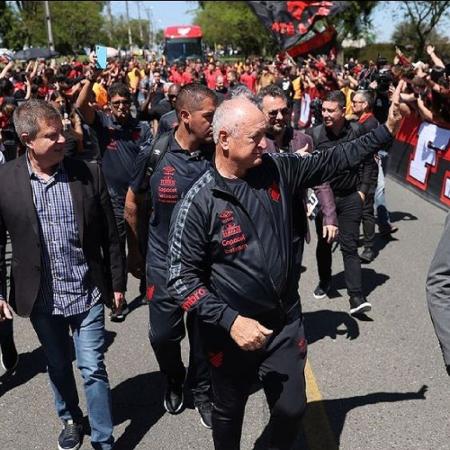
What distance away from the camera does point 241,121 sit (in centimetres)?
261

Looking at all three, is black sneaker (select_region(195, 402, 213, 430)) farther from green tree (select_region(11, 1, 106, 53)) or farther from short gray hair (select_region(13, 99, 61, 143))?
green tree (select_region(11, 1, 106, 53))

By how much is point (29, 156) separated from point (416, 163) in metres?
8.15

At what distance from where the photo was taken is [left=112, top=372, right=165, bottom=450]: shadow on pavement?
370 centimetres

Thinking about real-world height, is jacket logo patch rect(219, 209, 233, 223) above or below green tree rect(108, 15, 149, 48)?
above

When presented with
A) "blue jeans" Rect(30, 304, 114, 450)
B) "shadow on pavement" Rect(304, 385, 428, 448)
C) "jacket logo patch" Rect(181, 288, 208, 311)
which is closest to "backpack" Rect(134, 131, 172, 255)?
"blue jeans" Rect(30, 304, 114, 450)

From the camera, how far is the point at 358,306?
17.3 ft

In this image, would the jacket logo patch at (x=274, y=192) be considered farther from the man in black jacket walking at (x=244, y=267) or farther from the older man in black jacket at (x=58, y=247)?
the older man in black jacket at (x=58, y=247)

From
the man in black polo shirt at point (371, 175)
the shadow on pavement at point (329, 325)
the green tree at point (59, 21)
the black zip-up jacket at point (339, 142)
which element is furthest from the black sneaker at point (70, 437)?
the green tree at point (59, 21)

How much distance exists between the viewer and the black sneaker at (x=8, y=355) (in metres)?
4.62

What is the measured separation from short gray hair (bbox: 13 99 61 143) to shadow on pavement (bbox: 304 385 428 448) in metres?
2.34

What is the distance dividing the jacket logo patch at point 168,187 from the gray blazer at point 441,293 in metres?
1.67

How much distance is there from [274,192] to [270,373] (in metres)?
0.83

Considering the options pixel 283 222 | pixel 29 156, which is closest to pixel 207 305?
pixel 283 222

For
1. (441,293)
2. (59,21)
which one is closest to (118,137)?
(441,293)
